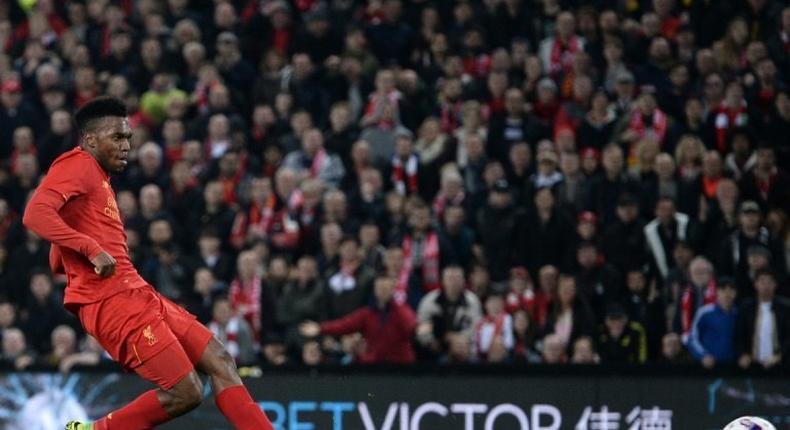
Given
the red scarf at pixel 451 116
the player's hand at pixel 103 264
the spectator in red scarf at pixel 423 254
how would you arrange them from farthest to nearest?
the red scarf at pixel 451 116
the spectator in red scarf at pixel 423 254
the player's hand at pixel 103 264

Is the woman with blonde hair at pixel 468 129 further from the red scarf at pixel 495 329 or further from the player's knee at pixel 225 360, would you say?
the player's knee at pixel 225 360

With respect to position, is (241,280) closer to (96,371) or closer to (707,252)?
(96,371)

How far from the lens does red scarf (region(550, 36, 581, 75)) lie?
15914mm

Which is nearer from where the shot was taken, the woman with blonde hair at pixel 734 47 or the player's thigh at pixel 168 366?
the player's thigh at pixel 168 366

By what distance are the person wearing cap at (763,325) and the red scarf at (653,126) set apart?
2.15 meters

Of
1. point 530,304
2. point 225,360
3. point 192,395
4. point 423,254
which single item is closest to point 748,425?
point 225,360

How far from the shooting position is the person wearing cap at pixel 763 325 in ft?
42.2

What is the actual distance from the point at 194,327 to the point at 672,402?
3.95m

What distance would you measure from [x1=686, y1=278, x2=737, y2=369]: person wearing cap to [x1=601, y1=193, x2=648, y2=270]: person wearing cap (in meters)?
1.01

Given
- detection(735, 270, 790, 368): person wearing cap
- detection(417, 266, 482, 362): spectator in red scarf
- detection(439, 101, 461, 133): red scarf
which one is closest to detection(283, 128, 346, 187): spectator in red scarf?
detection(439, 101, 461, 133): red scarf

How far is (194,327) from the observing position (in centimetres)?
869

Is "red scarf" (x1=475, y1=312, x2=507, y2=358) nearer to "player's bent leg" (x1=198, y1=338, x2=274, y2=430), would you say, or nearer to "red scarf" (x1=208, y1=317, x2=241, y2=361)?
"red scarf" (x1=208, y1=317, x2=241, y2=361)

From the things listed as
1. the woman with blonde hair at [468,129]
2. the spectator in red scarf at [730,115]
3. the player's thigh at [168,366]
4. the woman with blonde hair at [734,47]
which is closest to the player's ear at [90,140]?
the player's thigh at [168,366]

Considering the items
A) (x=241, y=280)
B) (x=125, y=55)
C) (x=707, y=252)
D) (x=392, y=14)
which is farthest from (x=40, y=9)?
(x=707, y=252)
